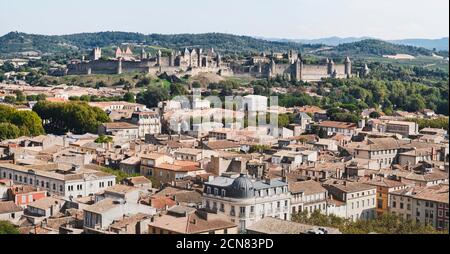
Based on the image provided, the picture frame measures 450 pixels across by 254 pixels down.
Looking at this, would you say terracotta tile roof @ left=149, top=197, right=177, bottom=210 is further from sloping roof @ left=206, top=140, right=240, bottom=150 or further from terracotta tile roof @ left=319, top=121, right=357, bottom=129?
terracotta tile roof @ left=319, top=121, right=357, bottom=129

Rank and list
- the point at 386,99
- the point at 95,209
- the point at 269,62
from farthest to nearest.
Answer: the point at 269,62 < the point at 386,99 < the point at 95,209

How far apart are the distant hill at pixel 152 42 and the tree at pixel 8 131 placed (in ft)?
223

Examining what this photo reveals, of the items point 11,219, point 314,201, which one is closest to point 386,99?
point 314,201

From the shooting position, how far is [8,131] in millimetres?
26188

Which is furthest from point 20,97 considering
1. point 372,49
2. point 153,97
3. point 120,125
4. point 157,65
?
point 372,49

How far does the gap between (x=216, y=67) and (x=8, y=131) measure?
1444 inches

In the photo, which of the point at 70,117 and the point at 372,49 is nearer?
the point at 70,117

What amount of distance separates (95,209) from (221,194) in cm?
218

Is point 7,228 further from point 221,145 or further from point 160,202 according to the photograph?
point 221,145

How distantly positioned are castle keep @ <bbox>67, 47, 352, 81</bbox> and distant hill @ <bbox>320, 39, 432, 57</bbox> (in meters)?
30.7
